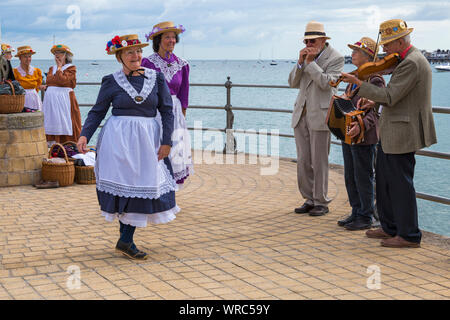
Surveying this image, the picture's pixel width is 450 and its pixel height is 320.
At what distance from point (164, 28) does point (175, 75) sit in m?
0.51

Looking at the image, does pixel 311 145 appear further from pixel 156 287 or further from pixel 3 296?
pixel 3 296

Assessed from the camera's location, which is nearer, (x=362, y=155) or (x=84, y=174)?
(x=362, y=155)

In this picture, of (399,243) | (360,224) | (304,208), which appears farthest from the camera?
(304,208)

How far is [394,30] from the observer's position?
521 centimetres

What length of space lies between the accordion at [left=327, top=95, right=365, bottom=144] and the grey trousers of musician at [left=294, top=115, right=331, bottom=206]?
73cm

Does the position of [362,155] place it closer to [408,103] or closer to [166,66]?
[408,103]

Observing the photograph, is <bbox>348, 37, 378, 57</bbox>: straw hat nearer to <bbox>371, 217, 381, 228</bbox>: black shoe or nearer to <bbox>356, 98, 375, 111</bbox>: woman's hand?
<bbox>356, 98, 375, 111</bbox>: woman's hand

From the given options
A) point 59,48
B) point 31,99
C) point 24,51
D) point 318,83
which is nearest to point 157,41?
point 318,83

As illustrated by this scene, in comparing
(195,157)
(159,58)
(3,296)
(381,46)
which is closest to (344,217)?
(381,46)

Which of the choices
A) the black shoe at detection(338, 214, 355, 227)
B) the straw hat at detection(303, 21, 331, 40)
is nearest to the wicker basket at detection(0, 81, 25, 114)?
the straw hat at detection(303, 21, 331, 40)

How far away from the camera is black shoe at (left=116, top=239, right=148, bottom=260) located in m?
5.12

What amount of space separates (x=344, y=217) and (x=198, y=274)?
8.02 feet

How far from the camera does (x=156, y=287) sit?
4434 millimetres

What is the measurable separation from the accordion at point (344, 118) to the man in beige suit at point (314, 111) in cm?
60
